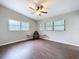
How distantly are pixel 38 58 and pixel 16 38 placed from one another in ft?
12.6

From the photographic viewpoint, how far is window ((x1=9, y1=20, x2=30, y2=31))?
5869 millimetres

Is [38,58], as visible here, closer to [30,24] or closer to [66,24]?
[66,24]

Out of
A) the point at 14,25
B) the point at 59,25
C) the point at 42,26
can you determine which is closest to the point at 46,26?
the point at 42,26

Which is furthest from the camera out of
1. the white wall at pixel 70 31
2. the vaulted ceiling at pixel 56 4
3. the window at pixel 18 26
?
the window at pixel 18 26

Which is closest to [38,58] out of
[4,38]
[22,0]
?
[22,0]

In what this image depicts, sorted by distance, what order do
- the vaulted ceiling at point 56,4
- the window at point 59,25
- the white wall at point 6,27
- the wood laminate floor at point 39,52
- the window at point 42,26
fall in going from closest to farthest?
the wood laminate floor at point 39,52 < the vaulted ceiling at point 56,4 < the white wall at point 6,27 < the window at point 59,25 < the window at point 42,26

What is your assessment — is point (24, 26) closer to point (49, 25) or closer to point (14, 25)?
point (14, 25)

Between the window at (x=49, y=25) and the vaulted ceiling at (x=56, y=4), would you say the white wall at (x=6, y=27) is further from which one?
the window at (x=49, y=25)

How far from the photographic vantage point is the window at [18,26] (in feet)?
19.3

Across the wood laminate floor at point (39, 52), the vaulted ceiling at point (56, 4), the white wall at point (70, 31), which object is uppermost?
the vaulted ceiling at point (56, 4)

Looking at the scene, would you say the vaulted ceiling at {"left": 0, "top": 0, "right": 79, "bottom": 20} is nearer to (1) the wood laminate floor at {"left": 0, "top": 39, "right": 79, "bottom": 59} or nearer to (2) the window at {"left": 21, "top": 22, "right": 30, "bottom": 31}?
(2) the window at {"left": 21, "top": 22, "right": 30, "bottom": 31}

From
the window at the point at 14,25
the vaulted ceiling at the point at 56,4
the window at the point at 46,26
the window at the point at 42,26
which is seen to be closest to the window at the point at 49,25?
the window at the point at 46,26

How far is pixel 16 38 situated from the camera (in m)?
6.18

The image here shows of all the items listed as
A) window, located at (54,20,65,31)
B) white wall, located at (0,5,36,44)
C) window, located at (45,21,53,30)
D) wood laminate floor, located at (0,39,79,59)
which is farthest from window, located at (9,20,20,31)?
window, located at (54,20,65,31)
